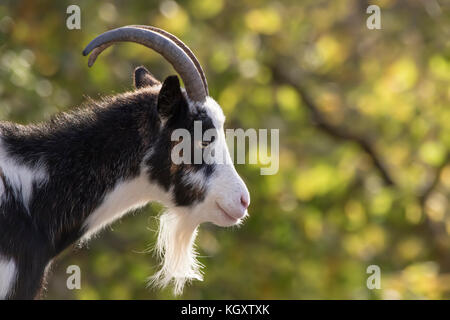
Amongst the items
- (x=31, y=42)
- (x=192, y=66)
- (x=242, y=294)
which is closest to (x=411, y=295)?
(x=242, y=294)

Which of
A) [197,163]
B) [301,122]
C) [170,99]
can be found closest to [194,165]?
[197,163]

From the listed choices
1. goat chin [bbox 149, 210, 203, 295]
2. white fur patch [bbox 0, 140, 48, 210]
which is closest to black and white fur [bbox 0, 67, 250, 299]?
white fur patch [bbox 0, 140, 48, 210]

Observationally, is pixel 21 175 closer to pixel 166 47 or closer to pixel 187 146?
pixel 187 146

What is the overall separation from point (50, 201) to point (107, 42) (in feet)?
2.60

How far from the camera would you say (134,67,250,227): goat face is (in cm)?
Answer: 386

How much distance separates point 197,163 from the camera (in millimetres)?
3883

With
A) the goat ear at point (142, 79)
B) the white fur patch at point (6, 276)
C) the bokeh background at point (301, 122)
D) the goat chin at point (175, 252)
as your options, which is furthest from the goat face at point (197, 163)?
the bokeh background at point (301, 122)

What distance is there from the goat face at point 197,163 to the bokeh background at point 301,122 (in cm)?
345

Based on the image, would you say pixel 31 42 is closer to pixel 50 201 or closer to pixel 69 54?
pixel 69 54

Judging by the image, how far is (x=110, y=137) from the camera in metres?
3.81

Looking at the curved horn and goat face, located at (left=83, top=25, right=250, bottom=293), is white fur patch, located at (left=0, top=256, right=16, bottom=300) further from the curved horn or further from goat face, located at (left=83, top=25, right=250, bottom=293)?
the curved horn

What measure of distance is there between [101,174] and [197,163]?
46 centimetres

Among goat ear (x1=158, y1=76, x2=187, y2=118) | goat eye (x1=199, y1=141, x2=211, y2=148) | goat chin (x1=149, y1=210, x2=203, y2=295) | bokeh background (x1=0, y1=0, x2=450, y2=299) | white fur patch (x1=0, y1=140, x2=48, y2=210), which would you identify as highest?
bokeh background (x1=0, y1=0, x2=450, y2=299)

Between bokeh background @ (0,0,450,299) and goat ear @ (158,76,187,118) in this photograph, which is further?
bokeh background @ (0,0,450,299)
